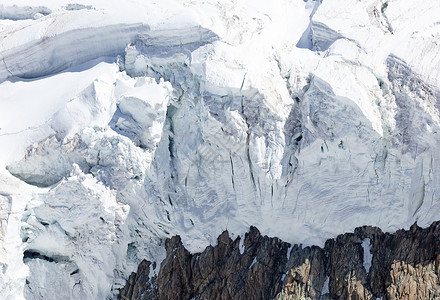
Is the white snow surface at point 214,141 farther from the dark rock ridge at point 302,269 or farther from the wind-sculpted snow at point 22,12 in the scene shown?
the wind-sculpted snow at point 22,12

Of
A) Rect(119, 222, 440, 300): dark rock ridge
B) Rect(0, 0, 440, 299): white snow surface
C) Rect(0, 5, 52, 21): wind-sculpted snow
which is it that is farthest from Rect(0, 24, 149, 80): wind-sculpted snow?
Rect(119, 222, 440, 300): dark rock ridge

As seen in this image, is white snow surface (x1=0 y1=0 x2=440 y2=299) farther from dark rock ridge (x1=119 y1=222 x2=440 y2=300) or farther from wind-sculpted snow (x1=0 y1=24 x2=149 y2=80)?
dark rock ridge (x1=119 y1=222 x2=440 y2=300)

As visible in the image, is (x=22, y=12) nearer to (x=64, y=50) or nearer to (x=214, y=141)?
(x=64, y=50)

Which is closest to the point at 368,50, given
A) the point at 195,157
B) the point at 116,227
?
the point at 195,157

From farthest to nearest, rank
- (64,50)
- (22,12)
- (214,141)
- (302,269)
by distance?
(22,12)
(64,50)
(214,141)
(302,269)

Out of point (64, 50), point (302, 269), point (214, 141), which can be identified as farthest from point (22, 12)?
point (302, 269)

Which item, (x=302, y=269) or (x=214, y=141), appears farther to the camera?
(x=214, y=141)

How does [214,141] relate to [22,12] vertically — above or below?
below
